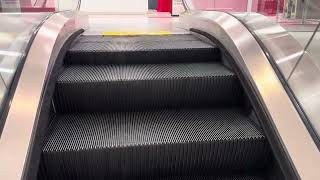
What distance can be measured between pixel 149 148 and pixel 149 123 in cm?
21

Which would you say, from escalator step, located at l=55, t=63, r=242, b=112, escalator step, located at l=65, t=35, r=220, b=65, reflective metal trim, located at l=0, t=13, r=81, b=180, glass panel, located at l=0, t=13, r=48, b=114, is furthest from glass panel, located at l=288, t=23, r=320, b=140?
glass panel, located at l=0, t=13, r=48, b=114

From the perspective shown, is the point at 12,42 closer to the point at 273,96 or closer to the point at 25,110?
the point at 25,110

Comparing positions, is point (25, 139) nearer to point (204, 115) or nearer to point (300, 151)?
point (204, 115)

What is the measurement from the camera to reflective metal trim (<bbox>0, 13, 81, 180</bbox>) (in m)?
1.10

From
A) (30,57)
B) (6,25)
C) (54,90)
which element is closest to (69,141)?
(54,90)

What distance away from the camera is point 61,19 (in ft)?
7.18

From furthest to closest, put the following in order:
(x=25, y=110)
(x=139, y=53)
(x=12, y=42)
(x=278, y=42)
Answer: (x=139, y=53), (x=278, y=42), (x=12, y=42), (x=25, y=110)

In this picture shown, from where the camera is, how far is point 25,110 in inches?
50.0

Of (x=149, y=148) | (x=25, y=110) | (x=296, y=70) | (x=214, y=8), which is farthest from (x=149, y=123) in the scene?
(x=214, y=8)

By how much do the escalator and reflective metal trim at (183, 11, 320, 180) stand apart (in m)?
0.15

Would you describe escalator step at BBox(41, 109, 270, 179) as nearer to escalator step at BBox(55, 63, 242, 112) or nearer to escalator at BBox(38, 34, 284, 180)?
escalator at BBox(38, 34, 284, 180)

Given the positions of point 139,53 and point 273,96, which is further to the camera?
point 139,53

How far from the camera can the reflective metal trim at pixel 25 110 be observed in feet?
3.61

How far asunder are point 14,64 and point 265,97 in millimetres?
1193
